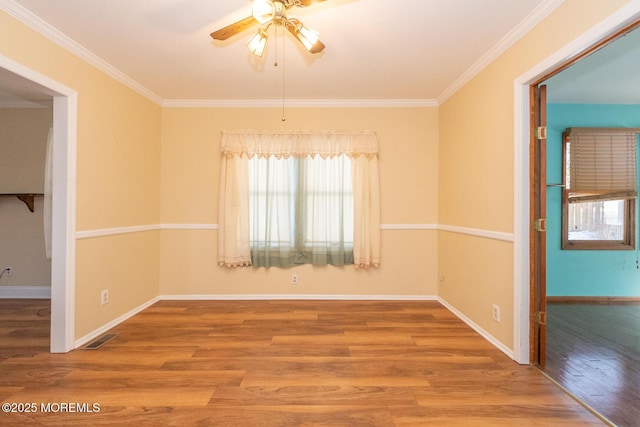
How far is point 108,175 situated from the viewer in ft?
9.98

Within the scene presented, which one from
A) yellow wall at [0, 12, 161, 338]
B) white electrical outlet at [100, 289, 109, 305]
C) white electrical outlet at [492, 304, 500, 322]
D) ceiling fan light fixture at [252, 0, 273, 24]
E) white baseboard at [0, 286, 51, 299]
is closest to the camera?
ceiling fan light fixture at [252, 0, 273, 24]

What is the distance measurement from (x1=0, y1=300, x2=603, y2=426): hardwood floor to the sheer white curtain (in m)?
0.92

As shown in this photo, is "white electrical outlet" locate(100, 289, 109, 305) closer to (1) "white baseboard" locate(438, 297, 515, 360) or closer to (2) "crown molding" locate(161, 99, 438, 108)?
(2) "crown molding" locate(161, 99, 438, 108)

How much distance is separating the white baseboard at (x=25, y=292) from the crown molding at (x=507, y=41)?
5.34m

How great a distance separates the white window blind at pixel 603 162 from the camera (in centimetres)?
393

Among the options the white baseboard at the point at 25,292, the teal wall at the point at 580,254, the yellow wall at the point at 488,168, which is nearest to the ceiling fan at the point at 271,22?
the yellow wall at the point at 488,168

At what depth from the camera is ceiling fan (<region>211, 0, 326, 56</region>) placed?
5.86ft

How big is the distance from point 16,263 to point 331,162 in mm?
4080

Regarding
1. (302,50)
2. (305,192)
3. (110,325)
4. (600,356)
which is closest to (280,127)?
(305,192)

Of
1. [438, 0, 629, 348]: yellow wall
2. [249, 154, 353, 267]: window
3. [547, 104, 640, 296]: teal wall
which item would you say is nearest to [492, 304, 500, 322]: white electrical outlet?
[438, 0, 629, 348]: yellow wall

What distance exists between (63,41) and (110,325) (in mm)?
2420

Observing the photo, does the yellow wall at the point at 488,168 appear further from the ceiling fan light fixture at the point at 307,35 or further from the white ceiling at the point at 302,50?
the ceiling fan light fixture at the point at 307,35

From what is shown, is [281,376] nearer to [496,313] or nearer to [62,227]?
[496,313]

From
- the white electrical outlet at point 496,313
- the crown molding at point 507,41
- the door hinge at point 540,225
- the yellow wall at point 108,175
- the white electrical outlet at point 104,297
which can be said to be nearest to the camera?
the crown molding at point 507,41
